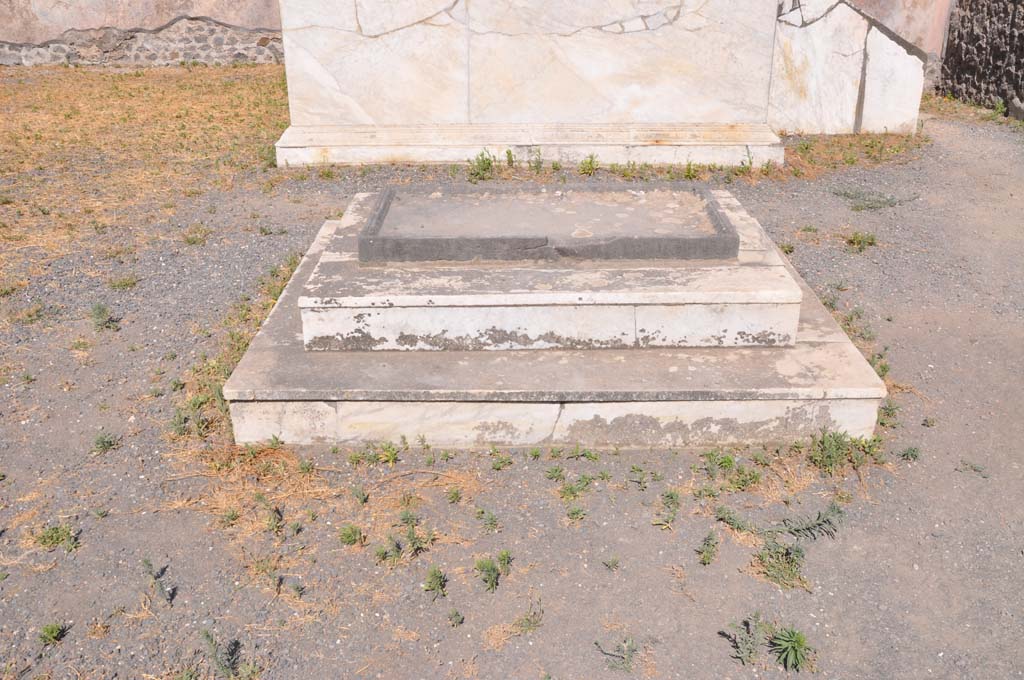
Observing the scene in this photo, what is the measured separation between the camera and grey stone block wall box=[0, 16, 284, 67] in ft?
38.0

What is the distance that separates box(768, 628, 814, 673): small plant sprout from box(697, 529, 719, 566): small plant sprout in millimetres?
402

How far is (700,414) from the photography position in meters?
3.83

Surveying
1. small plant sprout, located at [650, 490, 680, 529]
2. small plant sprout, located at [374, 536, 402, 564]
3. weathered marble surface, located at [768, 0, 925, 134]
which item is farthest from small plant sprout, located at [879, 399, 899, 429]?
weathered marble surface, located at [768, 0, 925, 134]

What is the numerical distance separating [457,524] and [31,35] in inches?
432

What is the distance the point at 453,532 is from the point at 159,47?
1048 centimetres

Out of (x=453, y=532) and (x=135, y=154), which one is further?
(x=135, y=154)

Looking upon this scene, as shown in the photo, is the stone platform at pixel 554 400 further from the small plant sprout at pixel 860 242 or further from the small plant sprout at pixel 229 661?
the small plant sprout at pixel 860 242

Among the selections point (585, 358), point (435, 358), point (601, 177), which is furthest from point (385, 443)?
point (601, 177)

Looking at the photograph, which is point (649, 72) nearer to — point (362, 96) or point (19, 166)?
point (362, 96)

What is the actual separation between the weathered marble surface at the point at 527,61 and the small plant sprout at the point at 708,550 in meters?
5.22

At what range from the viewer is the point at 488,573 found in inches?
124

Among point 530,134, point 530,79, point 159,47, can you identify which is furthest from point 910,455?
point 159,47

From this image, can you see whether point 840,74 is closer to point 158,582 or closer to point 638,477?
point 638,477

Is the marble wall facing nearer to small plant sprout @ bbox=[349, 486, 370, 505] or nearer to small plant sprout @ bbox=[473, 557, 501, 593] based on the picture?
small plant sprout @ bbox=[349, 486, 370, 505]
